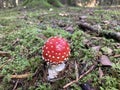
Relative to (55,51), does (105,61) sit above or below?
below

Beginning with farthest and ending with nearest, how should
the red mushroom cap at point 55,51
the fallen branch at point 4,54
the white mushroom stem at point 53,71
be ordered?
the fallen branch at point 4,54 → the white mushroom stem at point 53,71 → the red mushroom cap at point 55,51

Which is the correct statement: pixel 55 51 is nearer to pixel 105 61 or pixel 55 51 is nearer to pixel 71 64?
pixel 71 64

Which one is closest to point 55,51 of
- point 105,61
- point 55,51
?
point 55,51

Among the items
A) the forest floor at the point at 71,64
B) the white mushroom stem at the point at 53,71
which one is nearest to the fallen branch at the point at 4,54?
the forest floor at the point at 71,64

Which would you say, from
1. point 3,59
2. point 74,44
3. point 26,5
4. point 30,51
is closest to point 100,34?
point 74,44

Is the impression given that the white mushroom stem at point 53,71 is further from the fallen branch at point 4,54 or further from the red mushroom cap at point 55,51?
the fallen branch at point 4,54

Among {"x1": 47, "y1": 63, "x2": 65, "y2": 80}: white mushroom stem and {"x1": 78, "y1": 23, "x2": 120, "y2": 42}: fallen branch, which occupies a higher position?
{"x1": 78, "y1": 23, "x2": 120, "y2": 42}: fallen branch

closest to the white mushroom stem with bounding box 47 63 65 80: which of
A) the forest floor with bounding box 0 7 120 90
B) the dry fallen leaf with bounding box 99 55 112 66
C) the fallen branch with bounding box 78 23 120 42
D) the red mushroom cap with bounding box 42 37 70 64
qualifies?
the forest floor with bounding box 0 7 120 90

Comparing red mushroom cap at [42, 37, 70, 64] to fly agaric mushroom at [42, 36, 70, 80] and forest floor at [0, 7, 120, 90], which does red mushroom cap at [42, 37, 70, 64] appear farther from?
forest floor at [0, 7, 120, 90]

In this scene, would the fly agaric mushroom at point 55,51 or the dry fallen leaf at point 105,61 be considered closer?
the fly agaric mushroom at point 55,51

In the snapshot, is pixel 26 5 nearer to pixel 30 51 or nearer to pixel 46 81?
pixel 30 51

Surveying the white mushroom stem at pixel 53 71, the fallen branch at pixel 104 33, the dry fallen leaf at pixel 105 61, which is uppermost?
the fallen branch at pixel 104 33
